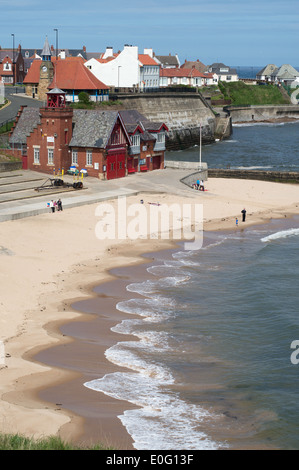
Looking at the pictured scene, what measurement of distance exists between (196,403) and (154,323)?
808 centimetres

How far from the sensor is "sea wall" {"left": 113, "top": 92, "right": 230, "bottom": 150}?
359 feet

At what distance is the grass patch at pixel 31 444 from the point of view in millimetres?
17516

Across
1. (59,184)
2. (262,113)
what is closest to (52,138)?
(59,184)

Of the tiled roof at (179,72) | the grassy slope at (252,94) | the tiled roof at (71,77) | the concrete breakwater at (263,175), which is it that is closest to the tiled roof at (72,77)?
the tiled roof at (71,77)

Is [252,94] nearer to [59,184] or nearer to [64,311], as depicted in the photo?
[59,184]

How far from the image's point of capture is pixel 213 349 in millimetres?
29062

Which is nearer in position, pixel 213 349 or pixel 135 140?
pixel 213 349

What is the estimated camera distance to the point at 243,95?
178000mm

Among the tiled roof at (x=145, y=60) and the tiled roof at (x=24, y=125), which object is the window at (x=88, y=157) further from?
the tiled roof at (x=145, y=60)

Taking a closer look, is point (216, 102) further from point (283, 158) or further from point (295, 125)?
point (283, 158)

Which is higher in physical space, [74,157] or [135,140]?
[135,140]

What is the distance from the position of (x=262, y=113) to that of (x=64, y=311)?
143m

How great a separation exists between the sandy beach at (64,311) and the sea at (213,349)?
0.85 meters
